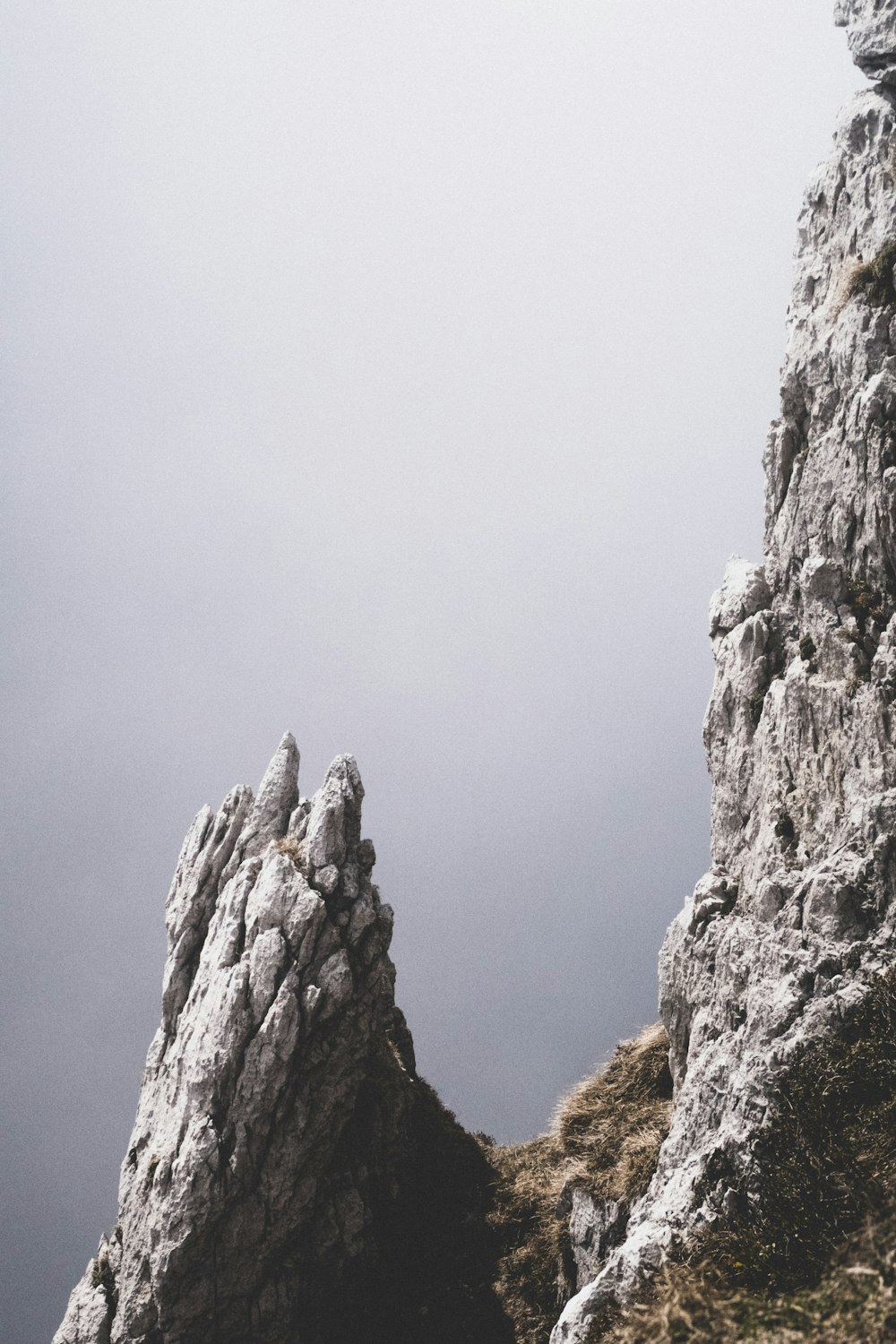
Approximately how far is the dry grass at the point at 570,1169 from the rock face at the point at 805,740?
86.7 inches

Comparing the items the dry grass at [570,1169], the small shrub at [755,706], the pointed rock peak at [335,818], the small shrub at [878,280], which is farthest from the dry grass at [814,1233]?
the pointed rock peak at [335,818]

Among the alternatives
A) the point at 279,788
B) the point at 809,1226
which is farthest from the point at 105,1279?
the point at 809,1226

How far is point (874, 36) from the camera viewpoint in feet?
73.0

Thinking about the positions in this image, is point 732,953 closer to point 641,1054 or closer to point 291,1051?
point 641,1054

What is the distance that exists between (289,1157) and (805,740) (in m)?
20.5

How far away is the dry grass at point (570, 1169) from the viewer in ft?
75.2

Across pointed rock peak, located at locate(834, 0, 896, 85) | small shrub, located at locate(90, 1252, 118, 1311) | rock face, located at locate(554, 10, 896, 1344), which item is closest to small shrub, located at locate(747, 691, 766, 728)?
rock face, located at locate(554, 10, 896, 1344)

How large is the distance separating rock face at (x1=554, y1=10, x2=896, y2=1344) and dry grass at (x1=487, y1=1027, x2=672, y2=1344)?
220 cm

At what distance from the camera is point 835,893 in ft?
48.8

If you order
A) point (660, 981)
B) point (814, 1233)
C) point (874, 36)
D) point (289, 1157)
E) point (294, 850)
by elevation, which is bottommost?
point (814, 1233)

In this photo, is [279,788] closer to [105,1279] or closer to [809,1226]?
[105,1279]

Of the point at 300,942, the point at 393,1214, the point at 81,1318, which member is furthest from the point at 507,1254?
the point at 81,1318

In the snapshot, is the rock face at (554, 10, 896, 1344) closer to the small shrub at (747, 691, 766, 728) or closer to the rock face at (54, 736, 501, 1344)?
the small shrub at (747, 691, 766, 728)

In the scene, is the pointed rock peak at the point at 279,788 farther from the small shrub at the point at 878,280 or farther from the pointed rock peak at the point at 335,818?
the small shrub at the point at 878,280
